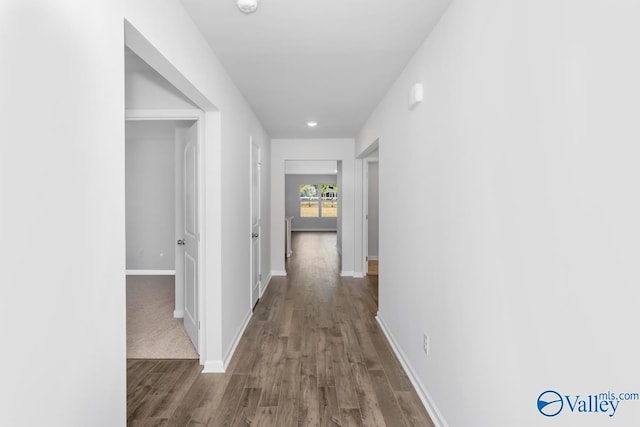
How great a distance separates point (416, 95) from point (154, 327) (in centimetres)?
336

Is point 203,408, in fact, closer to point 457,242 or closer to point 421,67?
point 457,242

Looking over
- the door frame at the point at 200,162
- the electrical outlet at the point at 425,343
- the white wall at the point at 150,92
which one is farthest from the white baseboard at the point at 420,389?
the white wall at the point at 150,92

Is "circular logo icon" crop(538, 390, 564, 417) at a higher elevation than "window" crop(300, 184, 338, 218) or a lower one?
lower

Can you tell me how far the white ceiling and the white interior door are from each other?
0.79 meters

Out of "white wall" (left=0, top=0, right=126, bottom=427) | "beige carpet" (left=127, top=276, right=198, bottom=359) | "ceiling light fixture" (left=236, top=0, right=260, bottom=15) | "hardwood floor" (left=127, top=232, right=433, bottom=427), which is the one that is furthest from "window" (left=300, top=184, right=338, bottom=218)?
"white wall" (left=0, top=0, right=126, bottom=427)

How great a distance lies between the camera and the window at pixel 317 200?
1400 centimetres

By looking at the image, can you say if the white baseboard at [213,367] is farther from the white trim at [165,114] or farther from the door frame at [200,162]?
the white trim at [165,114]

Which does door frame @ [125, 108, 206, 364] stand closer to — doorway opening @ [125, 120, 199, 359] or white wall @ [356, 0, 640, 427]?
doorway opening @ [125, 120, 199, 359]

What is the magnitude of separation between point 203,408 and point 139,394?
1.70ft

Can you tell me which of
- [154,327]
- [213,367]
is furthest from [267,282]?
[213,367]

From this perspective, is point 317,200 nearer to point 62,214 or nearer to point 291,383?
point 291,383

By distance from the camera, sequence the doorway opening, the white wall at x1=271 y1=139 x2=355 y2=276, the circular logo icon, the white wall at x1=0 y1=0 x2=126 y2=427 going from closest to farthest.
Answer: the white wall at x1=0 y1=0 x2=126 y2=427 → the circular logo icon → the doorway opening → the white wall at x1=271 y1=139 x2=355 y2=276

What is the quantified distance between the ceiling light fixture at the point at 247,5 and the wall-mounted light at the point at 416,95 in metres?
1.16

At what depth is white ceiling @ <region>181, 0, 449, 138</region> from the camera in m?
1.91
